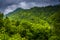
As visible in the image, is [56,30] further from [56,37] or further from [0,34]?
[0,34]

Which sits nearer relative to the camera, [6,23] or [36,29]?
[6,23]

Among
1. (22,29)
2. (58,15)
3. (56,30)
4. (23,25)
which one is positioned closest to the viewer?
(56,30)

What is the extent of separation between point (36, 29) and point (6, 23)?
1971cm

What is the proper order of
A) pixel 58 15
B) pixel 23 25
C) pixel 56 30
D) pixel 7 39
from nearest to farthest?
pixel 7 39
pixel 56 30
pixel 58 15
pixel 23 25

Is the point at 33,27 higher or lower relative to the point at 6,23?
lower

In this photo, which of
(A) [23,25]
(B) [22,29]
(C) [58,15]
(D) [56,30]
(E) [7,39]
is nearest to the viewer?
(E) [7,39]

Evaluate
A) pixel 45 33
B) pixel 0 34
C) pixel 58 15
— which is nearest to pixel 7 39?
A: pixel 0 34

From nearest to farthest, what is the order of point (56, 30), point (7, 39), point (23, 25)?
1. point (7, 39)
2. point (56, 30)
3. point (23, 25)

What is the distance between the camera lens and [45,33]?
3438 inches

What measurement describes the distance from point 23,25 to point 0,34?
32.3 metres

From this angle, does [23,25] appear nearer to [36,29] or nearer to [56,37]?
[36,29]

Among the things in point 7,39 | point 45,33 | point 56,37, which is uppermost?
point 7,39

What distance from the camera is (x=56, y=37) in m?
66.0

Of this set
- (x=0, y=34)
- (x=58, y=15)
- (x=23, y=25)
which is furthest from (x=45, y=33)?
(x=0, y=34)
